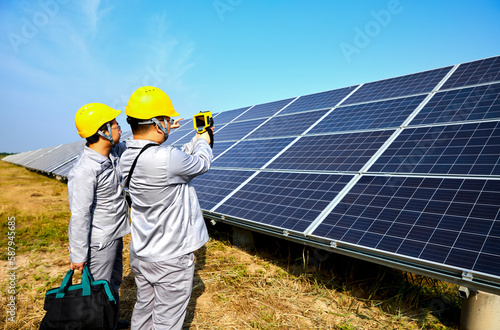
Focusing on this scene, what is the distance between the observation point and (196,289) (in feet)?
16.8

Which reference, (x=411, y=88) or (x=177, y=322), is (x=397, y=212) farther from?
(x=411, y=88)

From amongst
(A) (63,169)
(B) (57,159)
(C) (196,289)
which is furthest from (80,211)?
(B) (57,159)

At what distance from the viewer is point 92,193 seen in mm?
3371

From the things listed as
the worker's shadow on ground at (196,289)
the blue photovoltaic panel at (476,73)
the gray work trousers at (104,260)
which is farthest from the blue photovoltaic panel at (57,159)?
the blue photovoltaic panel at (476,73)

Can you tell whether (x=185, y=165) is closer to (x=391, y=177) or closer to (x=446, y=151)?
(x=391, y=177)

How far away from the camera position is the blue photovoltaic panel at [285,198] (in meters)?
4.96

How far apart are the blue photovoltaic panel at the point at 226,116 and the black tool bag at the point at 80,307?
Answer: 32.4ft

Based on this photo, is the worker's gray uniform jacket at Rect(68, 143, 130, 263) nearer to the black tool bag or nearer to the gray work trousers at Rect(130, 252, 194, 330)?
the black tool bag

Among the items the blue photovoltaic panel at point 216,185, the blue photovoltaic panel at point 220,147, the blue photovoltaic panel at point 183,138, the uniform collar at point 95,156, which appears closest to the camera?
the uniform collar at point 95,156

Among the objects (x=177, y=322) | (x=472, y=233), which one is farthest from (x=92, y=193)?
(x=472, y=233)

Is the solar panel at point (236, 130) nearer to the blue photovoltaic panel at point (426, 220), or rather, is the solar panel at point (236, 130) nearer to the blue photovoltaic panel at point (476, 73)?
the blue photovoltaic panel at point (476, 73)

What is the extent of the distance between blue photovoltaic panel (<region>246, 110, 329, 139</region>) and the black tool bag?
607 cm

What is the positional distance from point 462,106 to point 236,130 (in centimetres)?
681

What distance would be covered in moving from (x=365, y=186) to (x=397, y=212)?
812 mm
